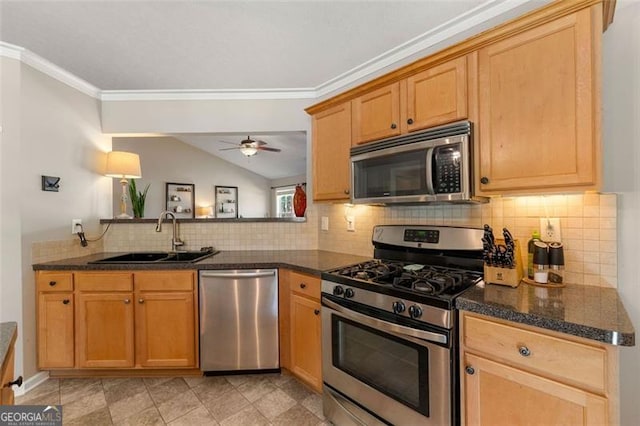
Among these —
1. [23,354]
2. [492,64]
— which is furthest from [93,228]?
[492,64]

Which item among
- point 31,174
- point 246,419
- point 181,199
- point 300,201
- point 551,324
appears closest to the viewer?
point 551,324

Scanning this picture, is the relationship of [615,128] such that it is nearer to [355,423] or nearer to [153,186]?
[355,423]

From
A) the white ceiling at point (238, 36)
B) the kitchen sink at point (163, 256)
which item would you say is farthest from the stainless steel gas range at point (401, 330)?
the kitchen sink at point (163, 256)

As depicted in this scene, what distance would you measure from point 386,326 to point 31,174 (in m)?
2.70

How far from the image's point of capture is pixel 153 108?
2.66 m

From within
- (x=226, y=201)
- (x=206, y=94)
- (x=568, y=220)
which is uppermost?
(x=206, y=94)

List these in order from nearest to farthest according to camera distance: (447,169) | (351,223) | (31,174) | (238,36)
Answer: (447,169)
(238,36)
(31,174)
(351,223)

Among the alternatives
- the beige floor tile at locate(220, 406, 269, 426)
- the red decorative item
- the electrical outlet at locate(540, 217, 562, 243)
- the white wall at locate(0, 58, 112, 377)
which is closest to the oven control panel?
the electrical outlet at locate(540, 217, 562, 243)

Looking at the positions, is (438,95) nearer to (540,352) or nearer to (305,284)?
(540,352)

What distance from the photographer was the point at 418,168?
5.20 ft

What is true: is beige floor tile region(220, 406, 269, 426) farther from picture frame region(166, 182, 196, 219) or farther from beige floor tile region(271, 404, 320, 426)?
picture frame region(166, 182, 196, 219)

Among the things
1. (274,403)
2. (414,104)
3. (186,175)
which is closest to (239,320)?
(274,403)

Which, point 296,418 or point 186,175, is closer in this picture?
point 296,418

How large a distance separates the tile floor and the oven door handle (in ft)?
2.46
